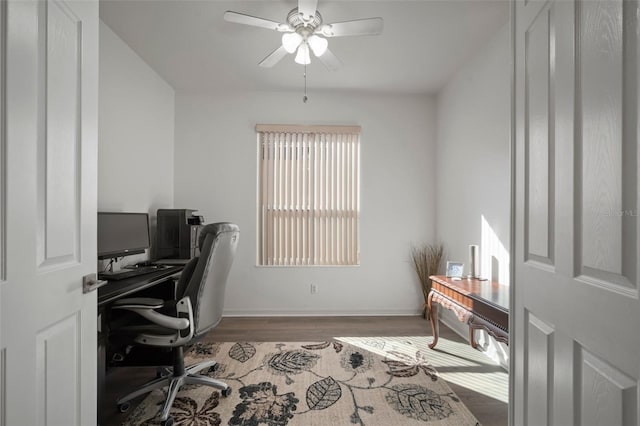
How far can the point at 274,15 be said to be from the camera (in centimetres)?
258

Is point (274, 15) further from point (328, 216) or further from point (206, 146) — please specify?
point (328, 216)

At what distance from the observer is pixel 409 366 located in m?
2.67

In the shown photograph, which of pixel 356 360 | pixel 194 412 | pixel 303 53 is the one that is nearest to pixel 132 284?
pixel 194 412

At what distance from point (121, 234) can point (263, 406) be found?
1.79 meters

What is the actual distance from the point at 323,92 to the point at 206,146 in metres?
1.65

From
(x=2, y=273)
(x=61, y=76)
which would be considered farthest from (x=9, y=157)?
(x=61, y=76)

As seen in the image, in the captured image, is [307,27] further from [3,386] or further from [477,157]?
[3,386]

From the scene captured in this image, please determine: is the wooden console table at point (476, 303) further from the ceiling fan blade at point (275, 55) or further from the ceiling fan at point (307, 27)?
the ceiling fan blade at point (275, 55)

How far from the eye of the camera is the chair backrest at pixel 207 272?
1994 millimetres

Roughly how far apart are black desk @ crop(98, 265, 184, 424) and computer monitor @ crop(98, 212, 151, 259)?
0.99ft

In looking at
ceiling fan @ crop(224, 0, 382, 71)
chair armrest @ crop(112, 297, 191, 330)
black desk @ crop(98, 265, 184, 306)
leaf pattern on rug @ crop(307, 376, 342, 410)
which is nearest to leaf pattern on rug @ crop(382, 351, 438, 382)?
leaf pattern on rug @ crop(307, 376, 342, 410)

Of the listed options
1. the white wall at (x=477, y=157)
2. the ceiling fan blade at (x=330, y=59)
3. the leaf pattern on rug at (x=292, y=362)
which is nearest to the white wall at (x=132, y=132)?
the ceiling fan blade at (x=330, y=59)

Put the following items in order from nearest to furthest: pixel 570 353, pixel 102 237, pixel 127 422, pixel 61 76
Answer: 1. pixel 570 353
2. pixel 61 76
3. pixel 127 422
4. pixel 102 237

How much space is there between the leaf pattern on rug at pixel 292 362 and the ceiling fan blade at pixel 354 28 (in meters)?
2.61
